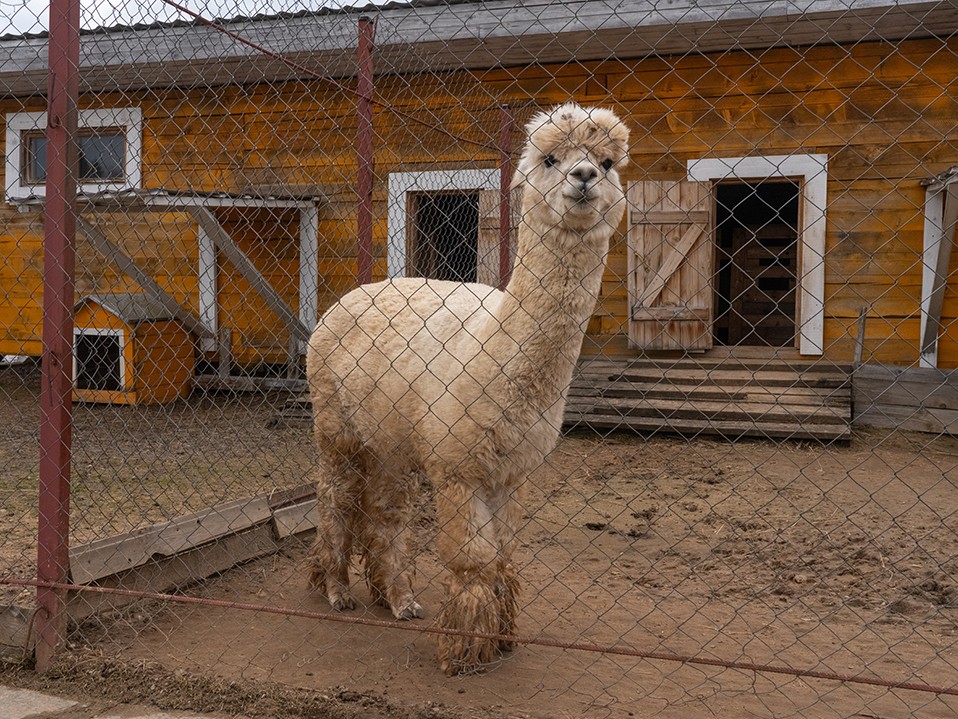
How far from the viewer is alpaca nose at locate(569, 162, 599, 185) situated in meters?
2.79

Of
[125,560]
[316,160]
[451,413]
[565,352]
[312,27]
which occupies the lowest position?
Answer: [125,560]

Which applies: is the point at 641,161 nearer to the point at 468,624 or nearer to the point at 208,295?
the point at 208,295

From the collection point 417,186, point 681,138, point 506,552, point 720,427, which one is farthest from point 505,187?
point 506,552

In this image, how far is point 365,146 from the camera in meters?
4.54

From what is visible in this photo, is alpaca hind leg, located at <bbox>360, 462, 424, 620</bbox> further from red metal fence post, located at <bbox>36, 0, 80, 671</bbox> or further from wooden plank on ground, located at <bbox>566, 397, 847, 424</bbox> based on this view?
wooden plank on ground, located at <bbox>566, 397, 847, 424</bbox>

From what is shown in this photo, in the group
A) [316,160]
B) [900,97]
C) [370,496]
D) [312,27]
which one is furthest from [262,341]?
[900,97]

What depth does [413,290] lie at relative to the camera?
154 inches

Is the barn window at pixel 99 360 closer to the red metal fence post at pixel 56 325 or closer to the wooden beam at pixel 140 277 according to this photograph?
the wooden beam at pixel 140 277

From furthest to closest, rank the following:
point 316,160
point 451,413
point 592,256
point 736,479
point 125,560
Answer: point 316,160
point 736,479
point 125,560
point 451,413
point 592,256

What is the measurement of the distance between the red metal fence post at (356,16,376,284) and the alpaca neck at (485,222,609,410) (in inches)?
52.8

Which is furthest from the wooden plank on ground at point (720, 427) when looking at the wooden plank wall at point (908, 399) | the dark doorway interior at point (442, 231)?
the dark doorway interior at point (442, 231)

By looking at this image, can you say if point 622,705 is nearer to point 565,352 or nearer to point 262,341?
point 565,352

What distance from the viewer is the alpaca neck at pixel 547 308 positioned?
3.02 m

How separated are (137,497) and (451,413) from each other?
10.7ft
